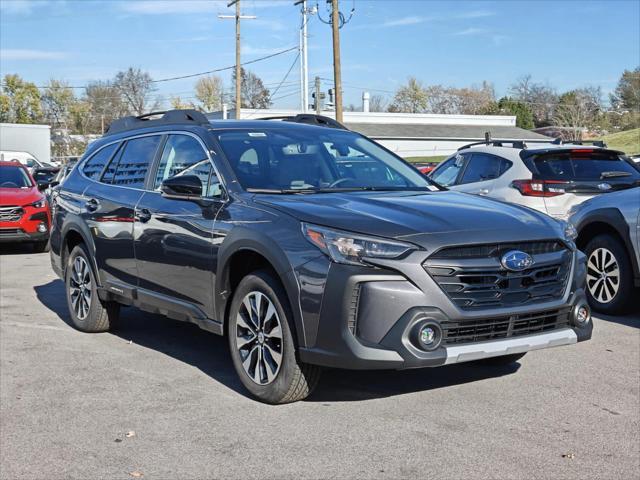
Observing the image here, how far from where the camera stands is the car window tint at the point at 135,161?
22.2ft

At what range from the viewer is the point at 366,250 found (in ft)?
15.1

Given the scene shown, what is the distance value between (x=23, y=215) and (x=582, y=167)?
9634 millimetres

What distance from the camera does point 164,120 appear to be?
22.3 ft

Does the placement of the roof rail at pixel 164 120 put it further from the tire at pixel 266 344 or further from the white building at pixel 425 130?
the white building at pixel 425 130

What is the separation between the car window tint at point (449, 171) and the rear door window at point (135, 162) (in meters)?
5.42

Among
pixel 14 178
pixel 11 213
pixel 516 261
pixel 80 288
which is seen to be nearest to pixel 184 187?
pixel 516 261

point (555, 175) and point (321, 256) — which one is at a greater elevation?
point (555, 175)

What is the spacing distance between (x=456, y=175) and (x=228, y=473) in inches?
312

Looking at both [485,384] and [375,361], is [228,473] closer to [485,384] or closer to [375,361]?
[375,361]

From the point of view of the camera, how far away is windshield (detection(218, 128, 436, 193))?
19.0ft

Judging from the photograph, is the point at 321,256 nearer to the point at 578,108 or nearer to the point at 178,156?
the point at 178,156

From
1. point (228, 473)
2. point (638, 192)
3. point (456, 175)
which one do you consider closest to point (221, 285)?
point (228, 473)

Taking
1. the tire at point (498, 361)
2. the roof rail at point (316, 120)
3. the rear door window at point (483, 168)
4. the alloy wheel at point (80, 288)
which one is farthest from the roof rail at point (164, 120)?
the rear door window at point (483, 168)

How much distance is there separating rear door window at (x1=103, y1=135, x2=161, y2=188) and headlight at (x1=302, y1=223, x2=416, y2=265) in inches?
100
